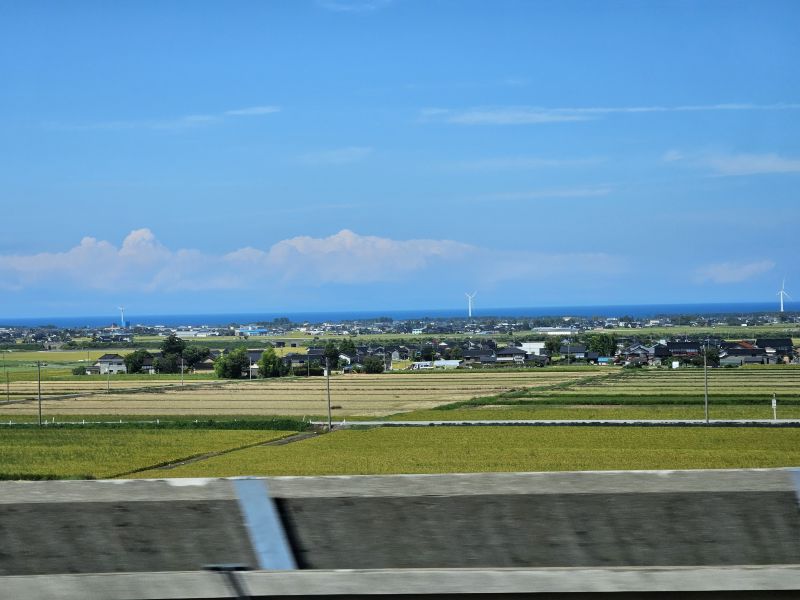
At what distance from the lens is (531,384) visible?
281 ft

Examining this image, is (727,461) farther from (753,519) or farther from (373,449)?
(753,519)

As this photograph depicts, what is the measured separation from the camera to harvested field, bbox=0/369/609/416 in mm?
67250

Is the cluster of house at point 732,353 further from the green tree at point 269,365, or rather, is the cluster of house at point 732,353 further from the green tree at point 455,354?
the green tree at point 269,365

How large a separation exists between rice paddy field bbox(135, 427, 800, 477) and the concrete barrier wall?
83.0 feet

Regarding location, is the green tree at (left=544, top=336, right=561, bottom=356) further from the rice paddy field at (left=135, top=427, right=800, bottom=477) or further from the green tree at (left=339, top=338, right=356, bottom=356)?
the rice paddy field at (left=135, top=427, right=800, bottom=477)

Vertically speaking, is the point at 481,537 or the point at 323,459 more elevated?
the point at 481,537

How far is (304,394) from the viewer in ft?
268

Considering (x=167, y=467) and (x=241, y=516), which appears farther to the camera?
(x=167, y=467)

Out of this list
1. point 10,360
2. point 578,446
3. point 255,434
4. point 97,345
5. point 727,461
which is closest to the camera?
point 727,461

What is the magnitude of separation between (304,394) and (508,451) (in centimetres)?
4492

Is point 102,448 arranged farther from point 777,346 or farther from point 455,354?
point 455,354

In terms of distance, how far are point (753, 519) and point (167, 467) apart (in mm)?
34980

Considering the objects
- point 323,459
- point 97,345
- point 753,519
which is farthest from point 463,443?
point 97,345

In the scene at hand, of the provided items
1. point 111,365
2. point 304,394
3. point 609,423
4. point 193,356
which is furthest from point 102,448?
point 193,356
